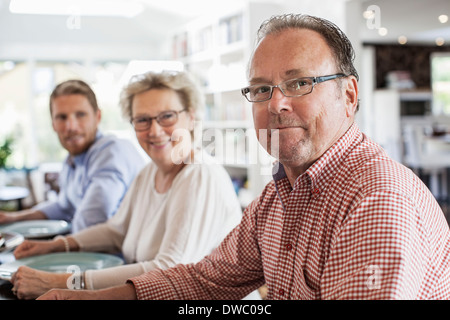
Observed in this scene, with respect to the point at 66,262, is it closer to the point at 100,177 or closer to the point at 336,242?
the point at 100,177

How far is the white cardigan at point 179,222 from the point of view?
1194 millimetres

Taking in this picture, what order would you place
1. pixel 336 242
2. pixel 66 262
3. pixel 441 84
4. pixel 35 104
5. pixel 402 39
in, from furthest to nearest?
pixel 402 39 < pixel 441 84 < pixel 35 104 < pixel 66 262 < pixel 336 242

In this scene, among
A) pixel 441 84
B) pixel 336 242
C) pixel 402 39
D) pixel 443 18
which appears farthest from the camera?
pixel 402 39

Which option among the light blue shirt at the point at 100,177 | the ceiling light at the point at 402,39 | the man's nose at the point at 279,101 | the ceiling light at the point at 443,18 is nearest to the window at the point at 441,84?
the ceiling light at the point at 402,39

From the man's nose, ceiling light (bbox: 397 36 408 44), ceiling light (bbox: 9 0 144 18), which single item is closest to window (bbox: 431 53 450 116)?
ceiling light (bbox: 397 36 408 44)

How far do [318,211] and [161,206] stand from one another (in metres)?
0.66

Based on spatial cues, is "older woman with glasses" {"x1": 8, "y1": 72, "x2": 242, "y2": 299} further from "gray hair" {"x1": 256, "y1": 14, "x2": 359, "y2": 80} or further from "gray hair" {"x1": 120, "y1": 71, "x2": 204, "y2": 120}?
"gray hair" {"x1": 256, "y1": 14, "x2": 359, "y2": 80}

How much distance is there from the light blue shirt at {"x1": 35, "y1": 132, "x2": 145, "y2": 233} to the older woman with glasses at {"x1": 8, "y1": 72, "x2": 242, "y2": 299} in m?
0.17

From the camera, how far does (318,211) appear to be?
2.57 feet

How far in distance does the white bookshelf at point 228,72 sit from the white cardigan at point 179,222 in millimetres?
2414

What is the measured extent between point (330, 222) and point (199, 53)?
4456 millimetres

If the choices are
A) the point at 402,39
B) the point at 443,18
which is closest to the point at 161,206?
the point at 443,18

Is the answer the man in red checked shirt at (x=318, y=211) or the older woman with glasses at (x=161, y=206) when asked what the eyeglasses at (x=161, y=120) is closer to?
the older woman with glasses at (x=161, y=206)

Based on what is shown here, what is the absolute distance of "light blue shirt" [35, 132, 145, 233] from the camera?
1.78 meters
